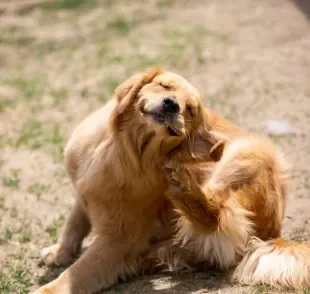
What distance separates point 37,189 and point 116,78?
3118 mm

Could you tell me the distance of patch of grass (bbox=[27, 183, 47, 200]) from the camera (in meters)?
6.15

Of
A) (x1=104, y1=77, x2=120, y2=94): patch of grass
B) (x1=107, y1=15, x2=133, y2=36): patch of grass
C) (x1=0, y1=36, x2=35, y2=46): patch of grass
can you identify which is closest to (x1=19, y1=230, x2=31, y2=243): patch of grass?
(x1=104, y1=77, x2=120, y2=94): patch of grass

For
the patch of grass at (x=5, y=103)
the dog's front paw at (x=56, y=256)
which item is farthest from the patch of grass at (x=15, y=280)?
the patch of grass at (x=5, y=103)

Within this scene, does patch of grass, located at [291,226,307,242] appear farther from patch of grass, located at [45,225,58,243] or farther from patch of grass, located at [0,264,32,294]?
patch of grass, located at [0,264,32,294]

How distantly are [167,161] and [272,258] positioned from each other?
1006mm

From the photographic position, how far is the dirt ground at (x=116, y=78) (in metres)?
5.47

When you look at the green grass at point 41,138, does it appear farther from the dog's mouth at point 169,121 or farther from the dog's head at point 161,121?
the dog's mouth at point 169,121

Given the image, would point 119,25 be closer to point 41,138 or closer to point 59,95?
point 59,95

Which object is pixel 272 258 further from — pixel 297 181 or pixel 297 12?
pixel 297 12

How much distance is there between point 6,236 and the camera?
541 cm

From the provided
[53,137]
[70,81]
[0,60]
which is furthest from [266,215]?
[0,60]

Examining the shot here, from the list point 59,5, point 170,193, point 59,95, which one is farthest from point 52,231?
point 59,5

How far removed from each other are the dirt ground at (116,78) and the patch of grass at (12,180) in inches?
0.4

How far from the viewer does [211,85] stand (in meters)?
8.80
